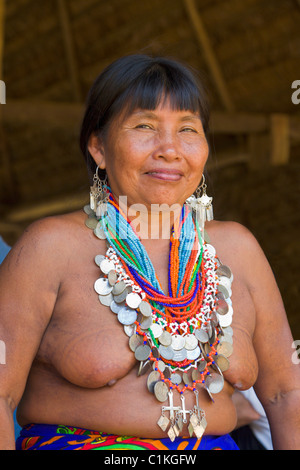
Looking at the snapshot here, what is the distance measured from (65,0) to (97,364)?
5.62 m

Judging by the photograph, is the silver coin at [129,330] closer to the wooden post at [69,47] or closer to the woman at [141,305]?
the woman at [141,305]

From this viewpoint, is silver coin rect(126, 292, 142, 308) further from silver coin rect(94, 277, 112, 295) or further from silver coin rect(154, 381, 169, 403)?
silver coin rect(154, 381, 169, 403)

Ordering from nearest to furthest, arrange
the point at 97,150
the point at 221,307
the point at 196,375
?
1. the point at 196,375
2. the point at 221,307
3. the point at 97,150

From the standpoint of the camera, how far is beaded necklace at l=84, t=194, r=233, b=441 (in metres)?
1.74

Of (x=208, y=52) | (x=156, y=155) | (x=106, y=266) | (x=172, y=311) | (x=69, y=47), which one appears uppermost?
(x=69, y=47)

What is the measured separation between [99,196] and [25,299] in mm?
441

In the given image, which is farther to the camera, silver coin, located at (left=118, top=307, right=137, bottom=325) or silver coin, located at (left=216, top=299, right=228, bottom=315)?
silver coin, located at (left=216, top=299, right=228, bottom=315)

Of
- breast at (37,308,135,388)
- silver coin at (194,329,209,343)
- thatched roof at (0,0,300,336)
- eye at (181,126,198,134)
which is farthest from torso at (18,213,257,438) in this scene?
thatched roof at (0,0,300,336)

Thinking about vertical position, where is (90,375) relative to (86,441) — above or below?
above

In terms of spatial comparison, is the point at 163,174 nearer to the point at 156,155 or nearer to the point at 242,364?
the point at 156,155

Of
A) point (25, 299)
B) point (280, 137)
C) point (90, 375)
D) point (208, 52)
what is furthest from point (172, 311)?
point (208, 52)

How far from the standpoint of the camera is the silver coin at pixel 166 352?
1753 millimetres

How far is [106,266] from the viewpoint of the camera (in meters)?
1.84
